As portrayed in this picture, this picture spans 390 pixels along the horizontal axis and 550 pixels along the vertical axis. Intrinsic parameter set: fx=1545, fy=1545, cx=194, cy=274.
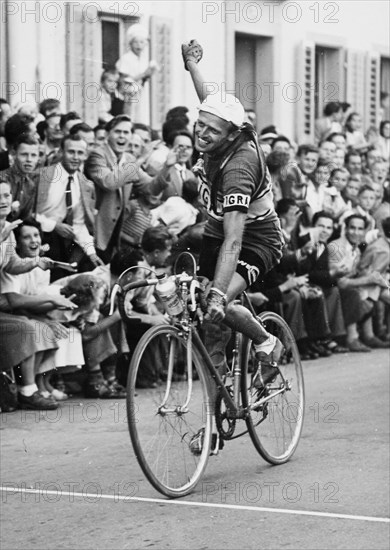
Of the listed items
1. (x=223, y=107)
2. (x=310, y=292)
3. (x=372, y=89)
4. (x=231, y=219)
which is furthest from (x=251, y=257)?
(x=372, y=89)

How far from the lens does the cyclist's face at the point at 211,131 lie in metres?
7.90

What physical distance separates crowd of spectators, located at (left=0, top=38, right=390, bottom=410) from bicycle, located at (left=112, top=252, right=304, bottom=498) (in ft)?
0.60

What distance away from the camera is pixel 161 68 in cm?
1884

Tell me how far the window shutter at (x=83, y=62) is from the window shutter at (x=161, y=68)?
1187 millimetres

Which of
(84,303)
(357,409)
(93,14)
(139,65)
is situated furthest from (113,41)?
(357,409)

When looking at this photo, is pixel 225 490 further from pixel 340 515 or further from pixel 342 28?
pixel 342 28

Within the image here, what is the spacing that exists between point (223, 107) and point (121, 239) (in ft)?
16.1

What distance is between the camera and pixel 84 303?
37.4ft

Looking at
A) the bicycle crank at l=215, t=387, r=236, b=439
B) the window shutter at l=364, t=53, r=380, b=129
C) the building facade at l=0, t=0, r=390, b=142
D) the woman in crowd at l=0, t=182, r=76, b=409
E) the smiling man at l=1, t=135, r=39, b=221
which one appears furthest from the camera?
the window shutter at l=364, t=53, r=380, b=129

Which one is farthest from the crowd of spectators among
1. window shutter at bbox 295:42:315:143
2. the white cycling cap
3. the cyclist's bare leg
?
window shutter at bbox 295:42:315:143

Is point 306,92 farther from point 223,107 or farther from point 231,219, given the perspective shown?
point 231,219

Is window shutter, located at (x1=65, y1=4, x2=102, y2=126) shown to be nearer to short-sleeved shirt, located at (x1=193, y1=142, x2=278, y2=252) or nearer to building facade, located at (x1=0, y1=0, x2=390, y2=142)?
building facade, located at (x1=0, y1=0, x2=390, y2=142)

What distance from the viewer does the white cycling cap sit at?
25.9 ft

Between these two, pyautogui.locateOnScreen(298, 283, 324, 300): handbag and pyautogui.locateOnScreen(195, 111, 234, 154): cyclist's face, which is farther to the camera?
pyautogui.locateOnScreen(298, 283, 324, 300): handbag
